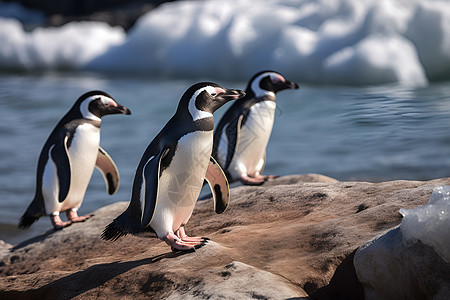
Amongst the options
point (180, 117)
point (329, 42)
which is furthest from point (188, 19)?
point (180, 117)

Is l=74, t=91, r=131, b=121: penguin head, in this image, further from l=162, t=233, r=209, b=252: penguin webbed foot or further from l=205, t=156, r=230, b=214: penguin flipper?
l=162, t=233, r=209, b=252: penguin webbed foot

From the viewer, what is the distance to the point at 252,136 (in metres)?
3.94

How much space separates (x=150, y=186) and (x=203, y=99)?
0.37m

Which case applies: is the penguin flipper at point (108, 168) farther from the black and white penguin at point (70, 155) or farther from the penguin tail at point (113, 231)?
the penguin tail at point (113, 231)

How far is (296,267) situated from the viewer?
220 cm

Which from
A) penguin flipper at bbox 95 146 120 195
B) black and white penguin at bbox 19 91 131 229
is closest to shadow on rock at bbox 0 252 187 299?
black and white penguin at bbox 19 91 131 229

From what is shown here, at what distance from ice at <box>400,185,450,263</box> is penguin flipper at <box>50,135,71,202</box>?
206 cm

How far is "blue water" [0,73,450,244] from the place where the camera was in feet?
15.5

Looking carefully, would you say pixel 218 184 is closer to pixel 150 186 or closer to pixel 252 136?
pixel 150 186

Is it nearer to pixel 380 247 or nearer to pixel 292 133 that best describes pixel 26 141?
pixel 292 133

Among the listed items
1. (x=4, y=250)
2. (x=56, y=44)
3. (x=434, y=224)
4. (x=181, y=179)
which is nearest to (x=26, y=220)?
(x=4, y=250)

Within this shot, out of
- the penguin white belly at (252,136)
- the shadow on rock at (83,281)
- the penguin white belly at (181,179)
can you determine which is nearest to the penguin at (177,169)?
the penguin white belly at (181,179)

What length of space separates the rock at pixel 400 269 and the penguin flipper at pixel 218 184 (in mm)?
800

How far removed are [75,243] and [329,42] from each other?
7493 mm
